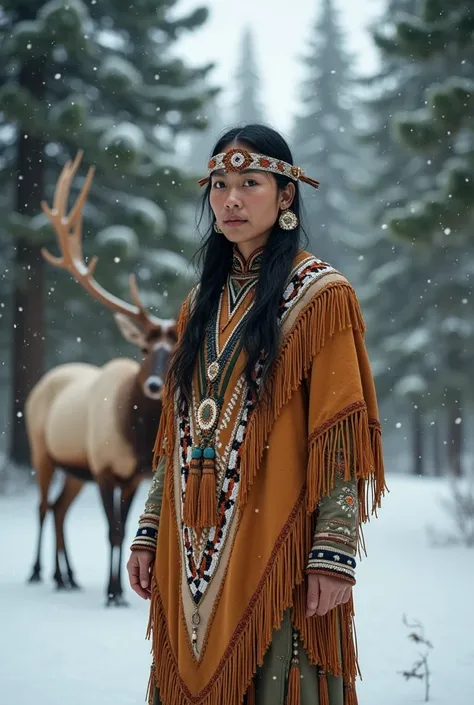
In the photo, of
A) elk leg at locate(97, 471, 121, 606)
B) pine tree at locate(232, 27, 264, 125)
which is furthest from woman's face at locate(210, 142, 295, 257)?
pine tree at locate(232, 27, 264, 125)

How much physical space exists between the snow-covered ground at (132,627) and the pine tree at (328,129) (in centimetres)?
1474

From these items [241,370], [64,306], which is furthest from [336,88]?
[241,370]

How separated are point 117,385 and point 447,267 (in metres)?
11.8

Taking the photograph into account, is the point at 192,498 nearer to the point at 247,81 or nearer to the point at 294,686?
the point at 294,686

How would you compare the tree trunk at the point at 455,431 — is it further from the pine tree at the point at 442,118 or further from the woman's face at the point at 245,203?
the woman's face at the point at 245,203

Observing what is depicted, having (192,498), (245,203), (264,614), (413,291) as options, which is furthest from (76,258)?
(413,291)

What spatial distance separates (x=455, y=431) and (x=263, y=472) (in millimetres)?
14302

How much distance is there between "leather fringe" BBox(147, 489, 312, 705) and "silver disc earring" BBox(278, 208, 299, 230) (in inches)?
30.0

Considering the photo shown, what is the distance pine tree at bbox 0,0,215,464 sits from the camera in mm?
Result: 10695

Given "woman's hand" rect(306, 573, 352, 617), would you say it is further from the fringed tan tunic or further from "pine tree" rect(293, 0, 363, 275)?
"pine tree" rect(293, 0, 363, 275)

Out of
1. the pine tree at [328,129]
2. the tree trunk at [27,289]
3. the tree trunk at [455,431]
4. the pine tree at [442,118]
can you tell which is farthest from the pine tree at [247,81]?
the pine tree at [442,118]

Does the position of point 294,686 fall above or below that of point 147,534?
below

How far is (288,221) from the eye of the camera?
2371mm

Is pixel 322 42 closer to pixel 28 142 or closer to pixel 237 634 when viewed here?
pixel 28 142
